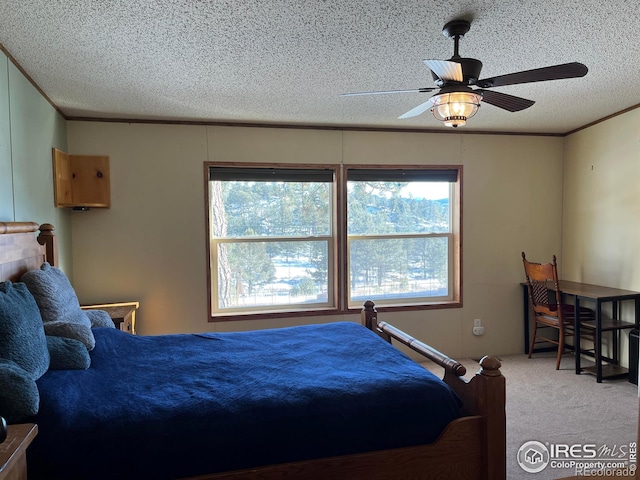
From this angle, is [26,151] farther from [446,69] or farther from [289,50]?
[446,69]

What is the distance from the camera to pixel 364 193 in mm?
4238

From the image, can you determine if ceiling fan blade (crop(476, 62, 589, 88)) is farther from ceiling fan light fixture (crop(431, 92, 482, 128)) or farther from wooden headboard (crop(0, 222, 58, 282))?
wooden headboard (crop(0, 222, 58, 282))

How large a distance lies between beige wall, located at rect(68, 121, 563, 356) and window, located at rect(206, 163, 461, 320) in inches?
5.0

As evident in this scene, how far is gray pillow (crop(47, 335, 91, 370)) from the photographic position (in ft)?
5.99

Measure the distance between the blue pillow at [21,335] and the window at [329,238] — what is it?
7.14ft

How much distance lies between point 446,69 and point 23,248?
2.34 m

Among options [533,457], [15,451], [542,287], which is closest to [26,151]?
[15,451]

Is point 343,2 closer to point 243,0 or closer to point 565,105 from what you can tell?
point 243,0

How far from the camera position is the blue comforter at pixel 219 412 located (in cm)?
145

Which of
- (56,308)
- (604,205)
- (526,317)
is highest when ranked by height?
(604,205)

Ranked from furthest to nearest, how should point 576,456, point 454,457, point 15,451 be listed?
point 576,456, point 454,457, point 15,451

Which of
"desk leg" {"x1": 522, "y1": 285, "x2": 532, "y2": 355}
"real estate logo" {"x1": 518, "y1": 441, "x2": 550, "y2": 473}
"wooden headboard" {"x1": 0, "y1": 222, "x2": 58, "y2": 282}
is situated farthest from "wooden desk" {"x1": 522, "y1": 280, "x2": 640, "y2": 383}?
"wooden headboard" {"x1": 0, "y1": 222, "x2": 58, "y2": 282}

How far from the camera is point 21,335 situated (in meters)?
1.59

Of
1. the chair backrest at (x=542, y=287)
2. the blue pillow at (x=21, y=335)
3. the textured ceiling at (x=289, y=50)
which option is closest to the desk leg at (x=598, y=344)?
→ the chair backrest at (x=542, y=287)
